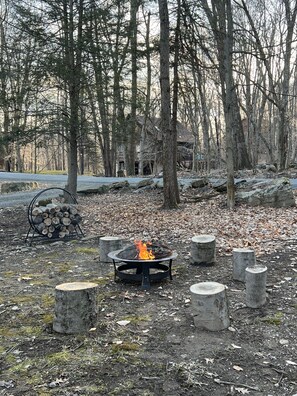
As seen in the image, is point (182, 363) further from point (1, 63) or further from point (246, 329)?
point (1, 63)

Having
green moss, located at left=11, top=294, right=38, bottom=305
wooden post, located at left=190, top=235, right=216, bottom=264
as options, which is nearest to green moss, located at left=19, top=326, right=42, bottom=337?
green moss, located at left=11, top=294, right=38, bottom=305

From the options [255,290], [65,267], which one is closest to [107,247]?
[65,267]

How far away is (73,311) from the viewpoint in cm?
328

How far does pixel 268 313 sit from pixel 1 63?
359 inches

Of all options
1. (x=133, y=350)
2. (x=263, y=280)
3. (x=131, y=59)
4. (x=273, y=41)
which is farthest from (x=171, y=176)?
(x=273, y=41)

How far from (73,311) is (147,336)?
662 millimetres

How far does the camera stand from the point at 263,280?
3799 mm

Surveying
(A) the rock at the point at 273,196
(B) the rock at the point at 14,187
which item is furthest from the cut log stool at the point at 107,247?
(B) the rock at the point at 14,187

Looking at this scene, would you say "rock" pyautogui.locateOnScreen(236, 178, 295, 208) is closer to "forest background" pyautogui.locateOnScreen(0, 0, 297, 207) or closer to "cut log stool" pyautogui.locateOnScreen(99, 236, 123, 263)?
"forest background" pyautogui.locateOnScreen(0, 0, 297, 207)

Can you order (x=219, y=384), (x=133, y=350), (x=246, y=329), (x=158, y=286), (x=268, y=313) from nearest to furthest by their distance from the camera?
1. (x=219, y=384)
2. (x=133, y=350)
3. (x=246, y=329)
4. (x=268, y=313)
5. (x=158, y=286)

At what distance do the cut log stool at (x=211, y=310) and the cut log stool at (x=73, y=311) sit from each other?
917 millimetres

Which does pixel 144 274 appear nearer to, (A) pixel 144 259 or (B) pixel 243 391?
(A) pixel 144 259

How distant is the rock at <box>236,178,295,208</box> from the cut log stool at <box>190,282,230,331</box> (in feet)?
20.1

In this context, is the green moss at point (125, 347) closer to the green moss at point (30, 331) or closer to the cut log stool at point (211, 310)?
the cut log stool at point (211, 310)
